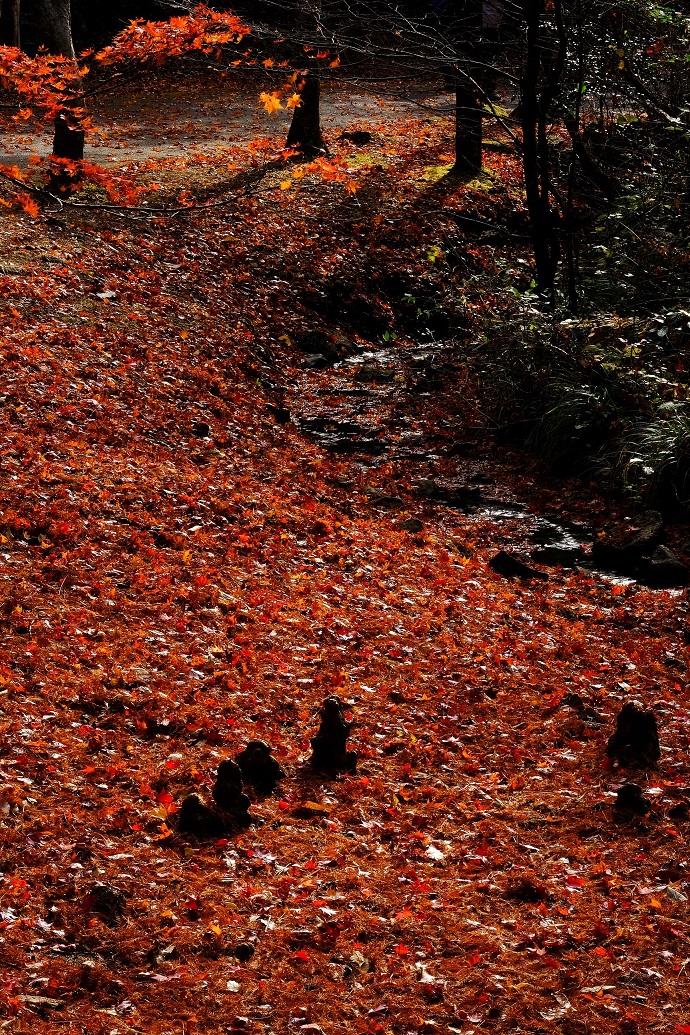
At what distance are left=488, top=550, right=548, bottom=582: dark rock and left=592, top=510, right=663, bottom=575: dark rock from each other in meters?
0.67

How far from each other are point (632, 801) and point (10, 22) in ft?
71.9

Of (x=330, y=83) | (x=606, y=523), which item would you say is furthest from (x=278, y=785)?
(x=330, y=83)

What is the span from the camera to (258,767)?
212 inches

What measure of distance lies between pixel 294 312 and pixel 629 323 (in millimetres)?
5143

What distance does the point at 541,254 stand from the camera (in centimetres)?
1238

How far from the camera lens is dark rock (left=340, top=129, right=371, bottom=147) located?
1942 cm

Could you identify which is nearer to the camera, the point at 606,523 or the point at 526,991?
the point at 526,991

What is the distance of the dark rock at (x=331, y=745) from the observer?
5660mm

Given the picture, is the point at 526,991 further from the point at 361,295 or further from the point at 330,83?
the point at 330,83

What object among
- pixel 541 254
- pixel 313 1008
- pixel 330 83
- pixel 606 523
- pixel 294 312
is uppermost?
pixel 330 83

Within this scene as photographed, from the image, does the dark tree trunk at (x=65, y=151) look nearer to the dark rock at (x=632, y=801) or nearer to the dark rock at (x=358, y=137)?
the dark rock at (x=358, y=137)

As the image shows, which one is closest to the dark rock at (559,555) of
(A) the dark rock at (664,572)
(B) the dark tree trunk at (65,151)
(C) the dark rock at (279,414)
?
(A) the dark rock at (664,572)

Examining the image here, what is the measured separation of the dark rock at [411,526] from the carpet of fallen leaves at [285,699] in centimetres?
8

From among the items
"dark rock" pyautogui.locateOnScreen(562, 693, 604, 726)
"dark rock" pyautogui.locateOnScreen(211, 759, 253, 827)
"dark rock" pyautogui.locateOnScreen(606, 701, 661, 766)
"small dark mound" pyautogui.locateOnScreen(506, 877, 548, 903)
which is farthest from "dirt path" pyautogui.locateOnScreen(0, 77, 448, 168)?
"small dark mound" pyautogui.locateOnScreen(506, 877, 548, 903)
